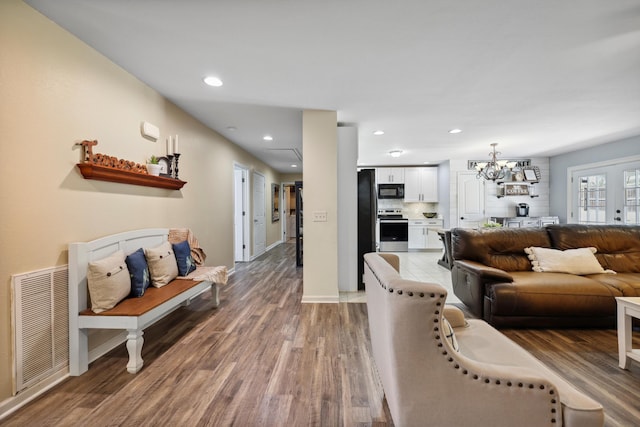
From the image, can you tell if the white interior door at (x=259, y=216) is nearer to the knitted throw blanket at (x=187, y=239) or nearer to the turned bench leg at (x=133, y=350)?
the knitted throw blanket at (x=187, y=239)

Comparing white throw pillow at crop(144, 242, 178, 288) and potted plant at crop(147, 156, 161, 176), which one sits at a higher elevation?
potted plant at crop(147, 156, 161, 176)

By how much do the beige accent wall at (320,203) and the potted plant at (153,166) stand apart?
1613 millimetres

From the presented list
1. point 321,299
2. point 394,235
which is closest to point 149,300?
point 321,299

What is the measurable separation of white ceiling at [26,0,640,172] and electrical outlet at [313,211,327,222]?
4.29 feet

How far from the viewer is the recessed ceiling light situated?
8.75 feet

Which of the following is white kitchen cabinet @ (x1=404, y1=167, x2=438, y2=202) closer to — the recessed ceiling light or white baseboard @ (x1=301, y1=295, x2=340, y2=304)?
white baseboard @ (x1=301, y1=295, x2=340, y2=304)

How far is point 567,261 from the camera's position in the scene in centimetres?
299

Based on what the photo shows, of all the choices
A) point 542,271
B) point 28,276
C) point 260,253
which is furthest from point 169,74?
point 260,253

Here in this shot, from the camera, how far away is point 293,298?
369 centimetres

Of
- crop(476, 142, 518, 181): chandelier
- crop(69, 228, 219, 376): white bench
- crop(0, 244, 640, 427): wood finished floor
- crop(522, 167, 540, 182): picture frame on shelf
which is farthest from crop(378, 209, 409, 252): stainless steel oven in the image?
crop(69, 228, 219, 376): white bench

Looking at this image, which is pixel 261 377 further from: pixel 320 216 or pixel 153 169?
pixel 153 169

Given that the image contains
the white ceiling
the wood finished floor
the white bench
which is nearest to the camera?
the wood finished floor

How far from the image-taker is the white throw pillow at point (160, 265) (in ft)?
8.61

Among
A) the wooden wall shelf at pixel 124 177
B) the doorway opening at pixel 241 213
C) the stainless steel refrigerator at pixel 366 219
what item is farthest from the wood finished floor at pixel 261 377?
the doorway opening at pixel 241 213
